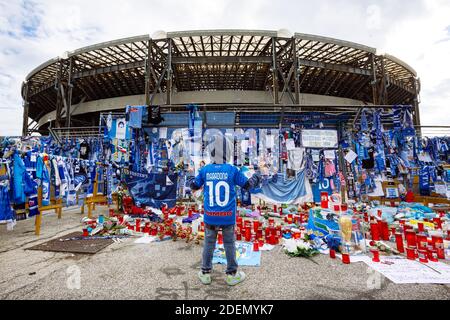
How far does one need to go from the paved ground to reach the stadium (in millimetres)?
8098

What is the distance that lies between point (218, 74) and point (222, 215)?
16.0 metres

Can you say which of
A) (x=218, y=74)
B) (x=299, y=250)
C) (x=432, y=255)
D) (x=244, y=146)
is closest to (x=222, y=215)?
(x=299, y=250)

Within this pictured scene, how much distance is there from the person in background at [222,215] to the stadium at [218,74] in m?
7.96

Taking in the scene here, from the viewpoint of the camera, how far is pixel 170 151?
24.7 feet

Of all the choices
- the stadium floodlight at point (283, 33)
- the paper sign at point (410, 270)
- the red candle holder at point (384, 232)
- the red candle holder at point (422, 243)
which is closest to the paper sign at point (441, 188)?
the red candle holder at point (384, 232)

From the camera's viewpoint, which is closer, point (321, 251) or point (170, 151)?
point (321, 251)

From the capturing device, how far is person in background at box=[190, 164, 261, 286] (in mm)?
2779

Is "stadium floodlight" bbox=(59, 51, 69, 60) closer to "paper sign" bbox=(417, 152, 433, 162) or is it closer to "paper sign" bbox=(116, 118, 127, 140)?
"paper sign" bbox=(116, 118, 127, 140)

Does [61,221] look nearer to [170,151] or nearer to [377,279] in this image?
[170,151]

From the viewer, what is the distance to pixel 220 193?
2861mm

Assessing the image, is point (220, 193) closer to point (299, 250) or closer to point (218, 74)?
point (299, 250)

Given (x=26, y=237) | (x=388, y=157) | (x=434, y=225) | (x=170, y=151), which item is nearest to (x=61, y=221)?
(x=26, y=237)

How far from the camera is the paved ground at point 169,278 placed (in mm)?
2484
